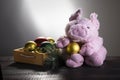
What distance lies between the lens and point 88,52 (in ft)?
3.35

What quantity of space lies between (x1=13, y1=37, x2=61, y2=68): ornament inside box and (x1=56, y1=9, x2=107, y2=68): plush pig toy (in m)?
0.05

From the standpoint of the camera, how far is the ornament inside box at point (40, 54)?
1.04 m

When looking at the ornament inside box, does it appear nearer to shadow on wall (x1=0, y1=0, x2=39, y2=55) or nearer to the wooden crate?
the wooden crate

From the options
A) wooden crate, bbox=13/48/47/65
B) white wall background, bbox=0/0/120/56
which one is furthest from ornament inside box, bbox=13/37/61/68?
white wall background, bbox=0/0/120/56

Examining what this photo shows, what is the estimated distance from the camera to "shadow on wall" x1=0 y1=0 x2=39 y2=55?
1.40m

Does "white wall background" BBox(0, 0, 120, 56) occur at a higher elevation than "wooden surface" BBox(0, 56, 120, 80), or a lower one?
higher

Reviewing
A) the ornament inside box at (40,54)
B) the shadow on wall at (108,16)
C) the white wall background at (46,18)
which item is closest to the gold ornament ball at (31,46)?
the ornament inside box at (40,54)

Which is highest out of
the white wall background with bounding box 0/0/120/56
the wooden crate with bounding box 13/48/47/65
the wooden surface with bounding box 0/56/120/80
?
the white wall background with bounding box 0/0/120/56

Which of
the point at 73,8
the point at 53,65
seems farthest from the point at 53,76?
the point at 73,8

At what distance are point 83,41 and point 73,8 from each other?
42 cm

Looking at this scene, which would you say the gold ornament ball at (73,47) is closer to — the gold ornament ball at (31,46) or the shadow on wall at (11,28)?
the gold ornament ball at (31,46)

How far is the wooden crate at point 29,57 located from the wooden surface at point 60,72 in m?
0.02

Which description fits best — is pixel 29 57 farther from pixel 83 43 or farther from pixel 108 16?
pixel 108 16

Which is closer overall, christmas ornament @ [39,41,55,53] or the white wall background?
christmas ornament @ [39,41,55,53]
